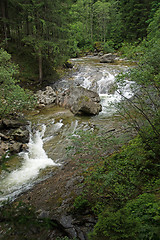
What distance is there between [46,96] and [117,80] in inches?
420

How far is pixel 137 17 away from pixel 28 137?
1281 inches

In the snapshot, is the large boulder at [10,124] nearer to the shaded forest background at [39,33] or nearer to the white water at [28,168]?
the white water at [28,168]

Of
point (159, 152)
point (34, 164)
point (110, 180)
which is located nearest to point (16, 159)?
point (34, 164)

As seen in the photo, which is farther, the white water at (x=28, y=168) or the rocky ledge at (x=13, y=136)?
the rocky ledge at (x=13, y=136)

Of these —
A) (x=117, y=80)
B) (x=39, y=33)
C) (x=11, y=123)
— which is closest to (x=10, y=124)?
(x=11, y=123)

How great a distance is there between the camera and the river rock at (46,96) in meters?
14.0

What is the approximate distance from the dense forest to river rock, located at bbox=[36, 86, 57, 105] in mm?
1738

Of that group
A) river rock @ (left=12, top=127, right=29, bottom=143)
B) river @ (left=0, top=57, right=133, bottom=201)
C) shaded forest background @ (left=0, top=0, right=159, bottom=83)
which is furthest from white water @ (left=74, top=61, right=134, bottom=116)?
river rock @ (left=12, top=127, right=29, bottom=143)

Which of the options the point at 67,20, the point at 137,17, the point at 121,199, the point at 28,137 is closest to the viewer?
the point at 121,199

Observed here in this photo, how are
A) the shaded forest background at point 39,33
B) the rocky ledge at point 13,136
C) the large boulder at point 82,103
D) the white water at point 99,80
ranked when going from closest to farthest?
the rocky ledge at point 13,136
the large boulder at point 82,103
the white water at point 99,80
the shaded forest background at point 39,33

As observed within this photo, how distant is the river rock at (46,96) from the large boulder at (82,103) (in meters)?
1.71

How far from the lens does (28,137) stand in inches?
349

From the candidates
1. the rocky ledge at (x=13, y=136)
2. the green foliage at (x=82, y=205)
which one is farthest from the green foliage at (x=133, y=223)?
the rocky ledge at (x=13, y=136)

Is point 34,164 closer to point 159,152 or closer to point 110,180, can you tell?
point 110,180
